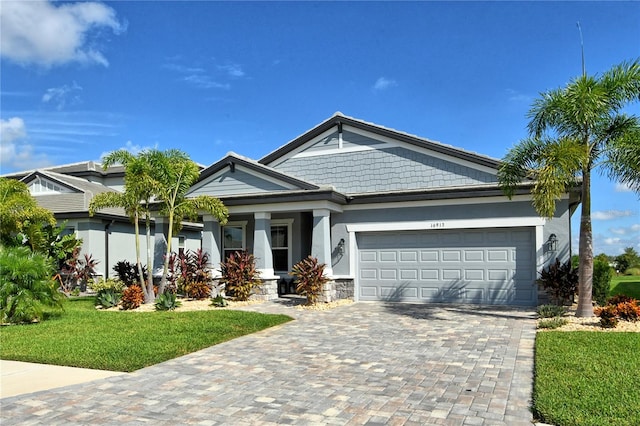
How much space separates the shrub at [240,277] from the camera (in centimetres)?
1547

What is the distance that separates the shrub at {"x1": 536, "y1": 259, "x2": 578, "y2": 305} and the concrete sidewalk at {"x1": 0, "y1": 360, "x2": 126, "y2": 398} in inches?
434

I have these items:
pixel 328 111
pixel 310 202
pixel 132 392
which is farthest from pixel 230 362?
pixel 328 111

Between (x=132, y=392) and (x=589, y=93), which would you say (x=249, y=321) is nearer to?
(x=132, y=392)

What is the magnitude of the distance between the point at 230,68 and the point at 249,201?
435 cm

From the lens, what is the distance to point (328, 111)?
1791 centimetres

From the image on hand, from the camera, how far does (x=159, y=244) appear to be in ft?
57.9

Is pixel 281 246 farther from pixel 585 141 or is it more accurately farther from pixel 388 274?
pixel 585 141

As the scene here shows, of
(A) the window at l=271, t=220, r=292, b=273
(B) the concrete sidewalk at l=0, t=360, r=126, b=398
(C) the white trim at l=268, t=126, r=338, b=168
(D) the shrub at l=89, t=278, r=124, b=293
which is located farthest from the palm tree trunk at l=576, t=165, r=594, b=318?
(D) the shrub at l=89, t=278, r=124, b=293

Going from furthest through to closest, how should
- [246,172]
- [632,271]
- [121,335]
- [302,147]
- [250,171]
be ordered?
[632,271], [302,147], [246,172], [250,171], [121,335]

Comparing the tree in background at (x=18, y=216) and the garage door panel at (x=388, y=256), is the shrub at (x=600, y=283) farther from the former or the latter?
the tree in background at (x=18, y=216)

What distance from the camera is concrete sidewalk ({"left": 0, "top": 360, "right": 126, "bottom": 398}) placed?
20.9 ft

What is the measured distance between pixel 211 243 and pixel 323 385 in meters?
11.4

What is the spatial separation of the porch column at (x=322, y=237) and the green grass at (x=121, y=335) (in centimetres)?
359

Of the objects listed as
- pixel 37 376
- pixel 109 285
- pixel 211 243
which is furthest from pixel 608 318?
pixel 109 285
